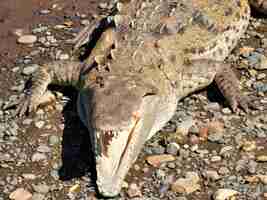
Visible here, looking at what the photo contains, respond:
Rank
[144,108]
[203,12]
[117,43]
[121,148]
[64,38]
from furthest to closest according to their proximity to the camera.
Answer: [64,38] < [203,12] < [117,43] < [144,108] < [121,148]

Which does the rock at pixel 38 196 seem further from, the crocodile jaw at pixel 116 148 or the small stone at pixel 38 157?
the crocodile jaw at pixel 116 148

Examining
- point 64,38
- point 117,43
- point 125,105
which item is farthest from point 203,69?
point 64,38

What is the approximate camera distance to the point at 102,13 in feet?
23.7

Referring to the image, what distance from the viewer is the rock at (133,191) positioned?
196 inches

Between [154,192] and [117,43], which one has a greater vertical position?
[117,43]

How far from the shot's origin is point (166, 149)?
5352mm

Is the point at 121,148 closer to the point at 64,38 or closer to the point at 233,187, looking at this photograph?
the point at 233,187

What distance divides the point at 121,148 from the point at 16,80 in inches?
79.8

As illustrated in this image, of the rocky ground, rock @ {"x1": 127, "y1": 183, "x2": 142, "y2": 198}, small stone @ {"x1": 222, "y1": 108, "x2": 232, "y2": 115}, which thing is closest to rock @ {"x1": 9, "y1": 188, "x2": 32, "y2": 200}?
the rocky ground

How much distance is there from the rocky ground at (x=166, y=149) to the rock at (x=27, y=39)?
1.04ft

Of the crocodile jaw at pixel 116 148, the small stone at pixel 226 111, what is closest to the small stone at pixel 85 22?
the small stone at pixel 226 111

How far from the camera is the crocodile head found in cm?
471

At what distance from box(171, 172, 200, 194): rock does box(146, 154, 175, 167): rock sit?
0.75ft

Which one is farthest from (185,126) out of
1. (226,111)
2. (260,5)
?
(260,5)
